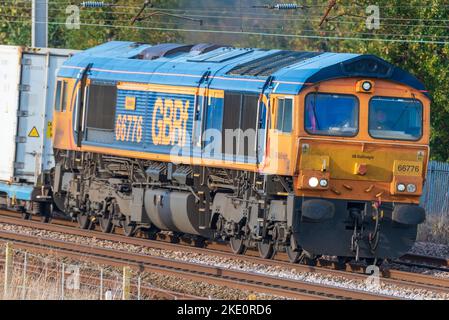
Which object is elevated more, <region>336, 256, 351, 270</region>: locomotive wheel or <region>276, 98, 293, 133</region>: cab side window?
<region>276, 98, 293, 133</region>: cab side window

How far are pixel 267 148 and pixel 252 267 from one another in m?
2.04

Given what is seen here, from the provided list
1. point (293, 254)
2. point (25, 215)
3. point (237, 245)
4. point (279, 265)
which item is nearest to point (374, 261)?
point (293, 254)

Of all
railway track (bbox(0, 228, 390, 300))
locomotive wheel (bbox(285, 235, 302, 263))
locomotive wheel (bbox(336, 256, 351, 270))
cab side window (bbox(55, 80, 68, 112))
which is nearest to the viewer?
railway track (bbox(0, 228, 390, 300))

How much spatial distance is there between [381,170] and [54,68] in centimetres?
946

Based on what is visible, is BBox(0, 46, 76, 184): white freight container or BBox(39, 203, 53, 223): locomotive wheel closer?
BBox(0, 46, 76, 184): white freight container

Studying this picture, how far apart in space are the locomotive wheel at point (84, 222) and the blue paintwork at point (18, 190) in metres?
1.34

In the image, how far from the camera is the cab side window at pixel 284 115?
18.8 metres

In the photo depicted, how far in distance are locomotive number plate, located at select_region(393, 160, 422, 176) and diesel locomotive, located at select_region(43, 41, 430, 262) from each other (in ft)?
0.05

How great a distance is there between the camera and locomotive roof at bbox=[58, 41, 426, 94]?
1906cm

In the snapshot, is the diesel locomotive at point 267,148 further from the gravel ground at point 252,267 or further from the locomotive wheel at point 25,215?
the locomotive wheel at point 25,215

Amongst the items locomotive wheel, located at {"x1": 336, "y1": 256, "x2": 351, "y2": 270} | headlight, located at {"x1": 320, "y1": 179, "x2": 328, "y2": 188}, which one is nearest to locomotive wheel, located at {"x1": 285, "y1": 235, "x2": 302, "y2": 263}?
locomotive wheel, located at {"x1": 336, "y1": 256, "x2": 351, "y2": 270}

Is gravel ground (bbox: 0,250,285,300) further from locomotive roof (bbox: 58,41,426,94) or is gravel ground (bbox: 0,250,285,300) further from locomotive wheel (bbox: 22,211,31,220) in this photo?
locomotive wheel (bbox: 22,211,31,220)
